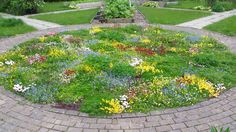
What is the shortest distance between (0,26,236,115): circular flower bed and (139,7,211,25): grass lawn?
3735 mm

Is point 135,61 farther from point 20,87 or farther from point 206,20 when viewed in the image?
point 206,20

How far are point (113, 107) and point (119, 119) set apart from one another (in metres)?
0.35

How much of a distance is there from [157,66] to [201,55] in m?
1.37

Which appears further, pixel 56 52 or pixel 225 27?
pixel 225 27

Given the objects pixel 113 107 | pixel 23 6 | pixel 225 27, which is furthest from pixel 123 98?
pixel 23 6

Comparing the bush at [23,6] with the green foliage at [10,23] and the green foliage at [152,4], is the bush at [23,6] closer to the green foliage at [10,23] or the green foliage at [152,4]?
the green foliage at [10,23]

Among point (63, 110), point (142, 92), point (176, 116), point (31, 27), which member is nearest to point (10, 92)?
point (63, 110)

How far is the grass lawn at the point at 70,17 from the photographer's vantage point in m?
13.9

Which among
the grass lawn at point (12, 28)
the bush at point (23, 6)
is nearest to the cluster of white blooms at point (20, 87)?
the grass lawn at point (12, 28)

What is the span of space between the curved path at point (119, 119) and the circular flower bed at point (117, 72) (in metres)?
0.21

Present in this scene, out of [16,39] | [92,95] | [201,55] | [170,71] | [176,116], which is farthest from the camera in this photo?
[16,39]

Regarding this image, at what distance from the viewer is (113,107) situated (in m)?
5.60

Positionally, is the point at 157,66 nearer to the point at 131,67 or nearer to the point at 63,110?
the point at 131,67

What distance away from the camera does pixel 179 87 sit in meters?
6.38
